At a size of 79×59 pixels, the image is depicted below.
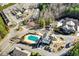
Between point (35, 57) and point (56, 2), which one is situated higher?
point (56, 2)

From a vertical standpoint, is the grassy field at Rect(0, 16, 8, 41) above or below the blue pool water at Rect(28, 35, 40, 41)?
above

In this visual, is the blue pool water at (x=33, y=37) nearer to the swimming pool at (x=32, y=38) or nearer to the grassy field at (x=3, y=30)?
the swimming pool at (x=32, y=38)

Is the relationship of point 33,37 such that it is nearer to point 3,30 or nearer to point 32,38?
point 32,38

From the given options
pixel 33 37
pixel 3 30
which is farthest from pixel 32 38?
pixel 3 30

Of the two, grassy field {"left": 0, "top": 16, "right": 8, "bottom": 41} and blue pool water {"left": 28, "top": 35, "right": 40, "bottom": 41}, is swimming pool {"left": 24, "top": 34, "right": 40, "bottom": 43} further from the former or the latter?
grassy field {"left": 0, "top": 16, "right": 8, "bottom": 41}

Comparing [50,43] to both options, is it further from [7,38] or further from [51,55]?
[7,38]

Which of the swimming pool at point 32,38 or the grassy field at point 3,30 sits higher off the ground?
the grassy field at point 3,30

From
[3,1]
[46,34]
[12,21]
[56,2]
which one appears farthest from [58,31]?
[3,1]

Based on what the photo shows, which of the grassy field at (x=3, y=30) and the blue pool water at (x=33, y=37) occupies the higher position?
the grassy field at (x=3, y=30)

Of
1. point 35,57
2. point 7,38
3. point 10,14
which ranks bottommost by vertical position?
point 35,57

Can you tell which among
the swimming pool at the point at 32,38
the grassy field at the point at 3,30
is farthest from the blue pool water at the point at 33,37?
the grassy field at the point at 3,30

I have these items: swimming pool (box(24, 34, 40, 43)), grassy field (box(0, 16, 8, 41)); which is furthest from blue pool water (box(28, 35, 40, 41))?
grassy field (box(0, 16, 8, 41))
